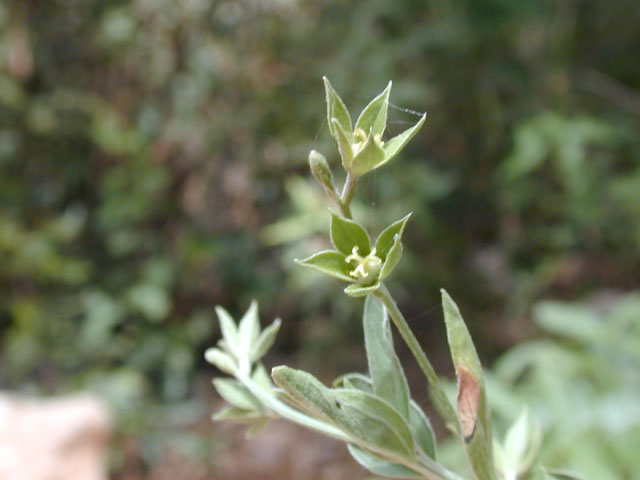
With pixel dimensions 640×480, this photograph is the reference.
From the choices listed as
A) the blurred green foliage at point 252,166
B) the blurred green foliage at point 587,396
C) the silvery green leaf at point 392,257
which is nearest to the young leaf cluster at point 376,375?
the silvery green leaf at point 392,257

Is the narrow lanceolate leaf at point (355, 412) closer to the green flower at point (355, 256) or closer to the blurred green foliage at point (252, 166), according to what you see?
the green flower at point (355, 256)

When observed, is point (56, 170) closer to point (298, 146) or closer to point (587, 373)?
point (298, 146)

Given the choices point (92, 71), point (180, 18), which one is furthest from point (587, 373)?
point (92, 71)

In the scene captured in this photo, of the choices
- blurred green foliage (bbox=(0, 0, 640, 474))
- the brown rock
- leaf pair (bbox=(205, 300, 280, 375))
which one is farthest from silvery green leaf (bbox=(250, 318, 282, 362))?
the brown rock

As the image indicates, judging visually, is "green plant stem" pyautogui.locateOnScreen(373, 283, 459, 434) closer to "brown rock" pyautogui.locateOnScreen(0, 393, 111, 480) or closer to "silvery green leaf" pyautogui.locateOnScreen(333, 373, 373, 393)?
"silvery green leaf" pyautogui.locateOnScreen(333, 373, 373, 393)

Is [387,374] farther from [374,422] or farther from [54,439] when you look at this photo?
[54,439]

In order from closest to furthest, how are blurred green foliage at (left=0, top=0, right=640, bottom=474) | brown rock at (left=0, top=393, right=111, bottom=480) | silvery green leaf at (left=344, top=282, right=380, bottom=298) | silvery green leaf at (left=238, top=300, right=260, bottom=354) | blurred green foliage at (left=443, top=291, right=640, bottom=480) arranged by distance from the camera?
silvery green leaf at (left=344, top=282, right=380, bottom=298), silvery green leaf at (left=238, top=300, right=260, bottom=354), blurred green foliage at (left=443, top=291, right=640, bottom=480), brown rock at (left=0, top=393, right=111, bottom=480), blurred green foliage at (left=0, top=0, right=640, bottom=474)

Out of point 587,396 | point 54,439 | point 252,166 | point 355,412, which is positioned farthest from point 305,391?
point 252,166

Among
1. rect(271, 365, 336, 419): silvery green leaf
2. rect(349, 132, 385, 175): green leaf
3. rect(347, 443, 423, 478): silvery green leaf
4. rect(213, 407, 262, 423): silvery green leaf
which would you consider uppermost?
rect(349, 132, 385, 175): green leaf
